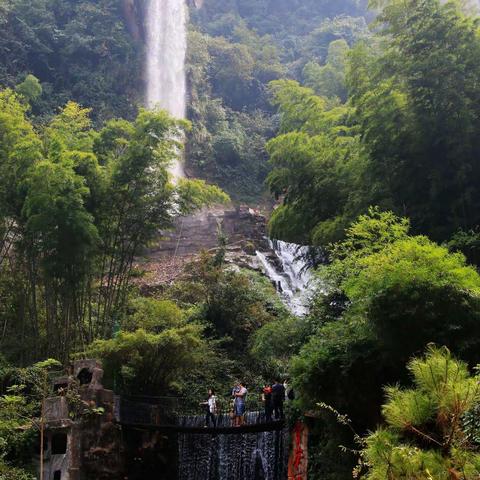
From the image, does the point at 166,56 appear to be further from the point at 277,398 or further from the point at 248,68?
the point at 277,398

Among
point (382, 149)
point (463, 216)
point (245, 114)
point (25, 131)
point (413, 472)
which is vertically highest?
point (245, 114)

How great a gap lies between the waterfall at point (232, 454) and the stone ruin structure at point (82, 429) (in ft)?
4.38

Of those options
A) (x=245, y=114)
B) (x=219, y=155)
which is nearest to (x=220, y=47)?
(x=245, y=114)

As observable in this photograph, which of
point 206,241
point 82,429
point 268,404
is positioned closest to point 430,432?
point 268,404

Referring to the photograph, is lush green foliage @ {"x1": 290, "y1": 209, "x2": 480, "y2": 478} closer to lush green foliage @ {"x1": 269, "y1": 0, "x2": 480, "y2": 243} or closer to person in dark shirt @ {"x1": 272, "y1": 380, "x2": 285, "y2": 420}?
lush green foliage @ {"x1": 269, "y1": 0, "x2": 480, "y2": 243}

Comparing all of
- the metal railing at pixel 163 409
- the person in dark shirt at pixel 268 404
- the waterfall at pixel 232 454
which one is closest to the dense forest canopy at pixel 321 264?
the metal railing at pixel 163 409

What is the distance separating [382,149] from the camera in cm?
996

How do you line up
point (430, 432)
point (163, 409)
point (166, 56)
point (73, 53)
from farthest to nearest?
point (166, 56), point (73, 53), point (163, 409), point (430, 432)

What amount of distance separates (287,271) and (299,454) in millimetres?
10577

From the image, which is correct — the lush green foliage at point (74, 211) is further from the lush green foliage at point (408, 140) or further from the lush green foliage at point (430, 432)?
the lush green foliage at point (430, 432)

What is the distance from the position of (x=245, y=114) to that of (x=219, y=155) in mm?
5501

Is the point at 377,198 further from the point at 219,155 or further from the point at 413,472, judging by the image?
the point at 219,155

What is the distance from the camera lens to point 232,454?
37.1 ft

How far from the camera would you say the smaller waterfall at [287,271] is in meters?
17.7
